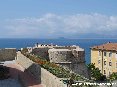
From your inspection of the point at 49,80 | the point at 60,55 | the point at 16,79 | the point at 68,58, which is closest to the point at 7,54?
the point at 60,55

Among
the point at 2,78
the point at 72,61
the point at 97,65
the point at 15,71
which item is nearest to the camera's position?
the point at 2,78

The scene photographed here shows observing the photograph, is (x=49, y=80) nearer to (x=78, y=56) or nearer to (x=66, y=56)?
(x=66, y=56)

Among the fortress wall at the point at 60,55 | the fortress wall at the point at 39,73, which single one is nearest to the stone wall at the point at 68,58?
the fortress wall at the point at 60,55

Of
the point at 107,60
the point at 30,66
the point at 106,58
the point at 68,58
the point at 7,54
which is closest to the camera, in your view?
the point at 30,66

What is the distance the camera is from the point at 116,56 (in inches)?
3223

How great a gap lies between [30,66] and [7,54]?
11298mm

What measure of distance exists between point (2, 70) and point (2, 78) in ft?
4.73

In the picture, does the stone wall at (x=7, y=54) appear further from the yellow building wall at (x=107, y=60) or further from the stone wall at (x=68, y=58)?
the yellow building wall at (x=107, y=60)

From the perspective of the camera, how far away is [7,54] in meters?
47.7

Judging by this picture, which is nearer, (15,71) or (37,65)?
(37,65)

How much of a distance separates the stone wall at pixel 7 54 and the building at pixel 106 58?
38.5 metres

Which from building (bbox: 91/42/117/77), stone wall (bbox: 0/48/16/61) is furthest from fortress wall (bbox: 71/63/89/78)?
building (bbox: 91/42/117/77)

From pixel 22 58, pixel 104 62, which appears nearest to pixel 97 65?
pixel 104 62

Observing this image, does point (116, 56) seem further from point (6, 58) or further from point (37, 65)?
point (37, 65)
